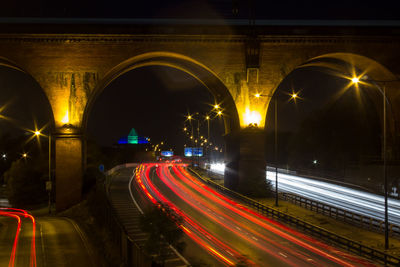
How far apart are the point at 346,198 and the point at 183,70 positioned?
68.2 feet

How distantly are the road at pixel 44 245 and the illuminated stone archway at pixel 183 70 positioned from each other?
36.2ft

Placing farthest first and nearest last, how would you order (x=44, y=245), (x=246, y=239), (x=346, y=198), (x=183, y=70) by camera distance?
(x=183, y=70), (x=346, y=198), (x=44, y=245), (x=246, y=239)

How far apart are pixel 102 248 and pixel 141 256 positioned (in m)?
7.31

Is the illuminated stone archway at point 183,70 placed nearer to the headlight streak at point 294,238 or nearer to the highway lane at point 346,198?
the headlight streak at point 294,238

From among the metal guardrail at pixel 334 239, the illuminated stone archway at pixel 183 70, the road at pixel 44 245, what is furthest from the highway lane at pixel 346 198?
the road at pixel 44 245

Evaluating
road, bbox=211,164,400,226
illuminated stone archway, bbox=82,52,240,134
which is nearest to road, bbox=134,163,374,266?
road, bbox=211,164,400,226

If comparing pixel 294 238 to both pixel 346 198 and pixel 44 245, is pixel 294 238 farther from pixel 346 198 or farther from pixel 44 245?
pixel 346 198

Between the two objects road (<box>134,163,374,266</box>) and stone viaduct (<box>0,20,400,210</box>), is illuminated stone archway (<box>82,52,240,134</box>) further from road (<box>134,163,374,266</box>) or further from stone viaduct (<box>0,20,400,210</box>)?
road (<box>134,163,374,266</box>)

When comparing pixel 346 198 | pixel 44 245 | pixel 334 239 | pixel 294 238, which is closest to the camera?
pixel 334 239

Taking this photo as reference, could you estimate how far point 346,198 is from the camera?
32.8 m

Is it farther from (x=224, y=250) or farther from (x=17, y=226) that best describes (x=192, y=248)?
(x=17, y=226)

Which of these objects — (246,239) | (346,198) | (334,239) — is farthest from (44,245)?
(346,198)

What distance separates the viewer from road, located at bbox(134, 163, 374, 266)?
52.9ft

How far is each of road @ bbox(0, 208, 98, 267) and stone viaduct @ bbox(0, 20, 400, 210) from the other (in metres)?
7.61
